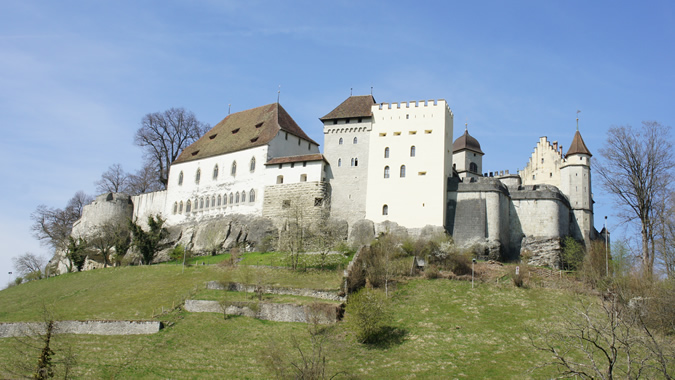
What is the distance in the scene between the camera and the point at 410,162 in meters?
46.9

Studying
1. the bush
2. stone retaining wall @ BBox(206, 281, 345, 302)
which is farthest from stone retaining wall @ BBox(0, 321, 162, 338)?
the bush

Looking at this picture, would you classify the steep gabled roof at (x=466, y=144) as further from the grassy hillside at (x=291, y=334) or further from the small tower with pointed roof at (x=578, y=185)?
the grassy hillside at (x=291, y=334)

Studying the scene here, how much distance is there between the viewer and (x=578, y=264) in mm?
41000

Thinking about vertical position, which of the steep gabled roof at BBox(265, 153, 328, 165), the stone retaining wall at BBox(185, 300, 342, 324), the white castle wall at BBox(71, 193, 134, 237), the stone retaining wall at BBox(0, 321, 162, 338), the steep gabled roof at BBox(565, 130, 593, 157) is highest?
the steep gabled roof at BBox(565, 130, 593, 157)

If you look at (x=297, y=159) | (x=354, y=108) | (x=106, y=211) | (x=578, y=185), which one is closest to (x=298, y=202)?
(x=297, y=159)

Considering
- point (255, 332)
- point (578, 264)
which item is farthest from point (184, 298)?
point (578, 264)

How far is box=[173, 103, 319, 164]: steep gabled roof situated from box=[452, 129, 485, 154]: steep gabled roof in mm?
13149

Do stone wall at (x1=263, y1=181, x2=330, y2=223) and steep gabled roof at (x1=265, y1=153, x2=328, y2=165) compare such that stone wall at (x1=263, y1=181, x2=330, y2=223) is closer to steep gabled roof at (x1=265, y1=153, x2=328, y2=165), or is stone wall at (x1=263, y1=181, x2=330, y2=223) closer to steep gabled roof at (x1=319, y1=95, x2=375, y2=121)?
steep gabled roof at (x1=265, y1=153, x2=328, y2=165)

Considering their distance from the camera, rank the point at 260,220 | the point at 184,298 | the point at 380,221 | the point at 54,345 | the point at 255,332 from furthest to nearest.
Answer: the point at 260,220 < the point at 380,221 < the point at 184,298 < the point at 255,332 < the point at 54,345

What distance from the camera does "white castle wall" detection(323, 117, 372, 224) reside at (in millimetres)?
47625

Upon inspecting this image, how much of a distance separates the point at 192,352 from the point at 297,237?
16.7 meters

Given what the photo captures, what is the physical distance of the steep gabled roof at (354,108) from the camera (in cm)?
4956

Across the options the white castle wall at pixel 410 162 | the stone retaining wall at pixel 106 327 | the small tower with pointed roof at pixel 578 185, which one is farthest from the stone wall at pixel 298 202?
the small tower with pointed roof at pixel 578 185

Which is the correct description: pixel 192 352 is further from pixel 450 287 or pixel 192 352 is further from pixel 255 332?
pixel 450 287
